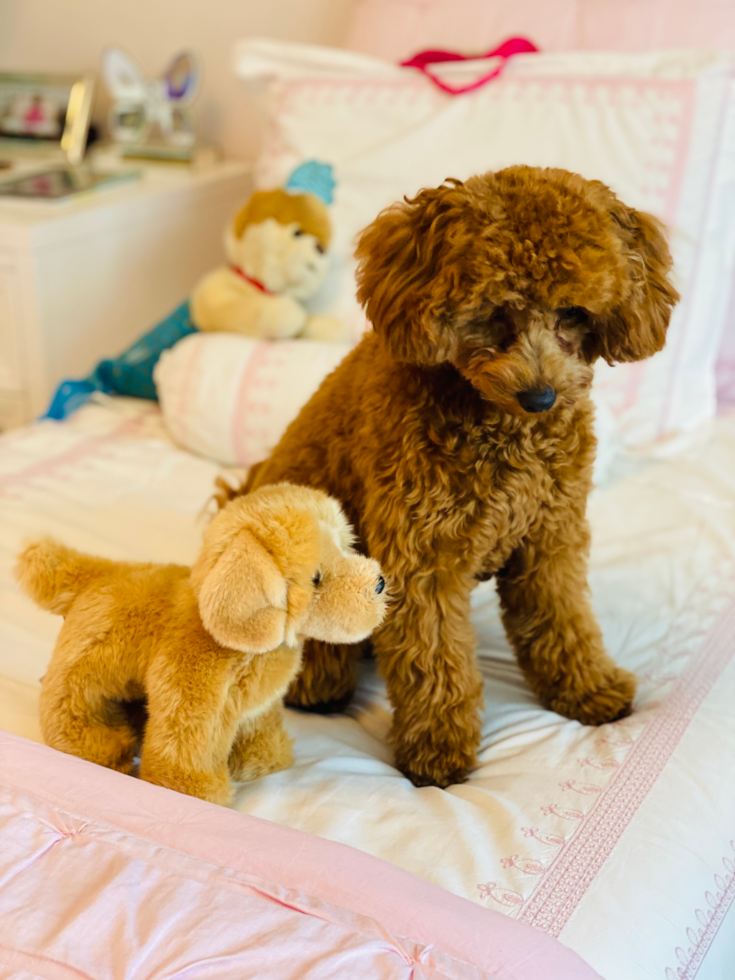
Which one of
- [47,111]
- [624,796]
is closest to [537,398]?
[624,796]

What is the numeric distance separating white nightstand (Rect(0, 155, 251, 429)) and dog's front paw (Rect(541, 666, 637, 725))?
1.47m

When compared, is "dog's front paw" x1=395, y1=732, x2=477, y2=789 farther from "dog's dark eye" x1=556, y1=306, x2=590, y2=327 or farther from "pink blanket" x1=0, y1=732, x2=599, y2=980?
"dog's dark eye" x1=556, y1=306, x2=590, y2=327

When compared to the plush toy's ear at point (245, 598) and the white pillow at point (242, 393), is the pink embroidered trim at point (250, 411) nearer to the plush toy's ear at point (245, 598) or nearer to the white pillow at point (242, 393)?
the white pillow at point (242, 393)

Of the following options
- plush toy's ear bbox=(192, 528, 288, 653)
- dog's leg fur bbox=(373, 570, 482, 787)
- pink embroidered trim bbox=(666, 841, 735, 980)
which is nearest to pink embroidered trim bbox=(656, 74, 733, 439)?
dog's leg fur bbox=(373, 570, 482, 787)

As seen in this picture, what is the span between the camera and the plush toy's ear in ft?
2.80

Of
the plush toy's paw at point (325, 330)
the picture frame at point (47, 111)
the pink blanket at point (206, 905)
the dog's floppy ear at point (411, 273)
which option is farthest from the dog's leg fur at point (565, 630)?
the picture frame at point (47, 111)

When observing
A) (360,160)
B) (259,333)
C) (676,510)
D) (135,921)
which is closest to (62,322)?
(259,333)

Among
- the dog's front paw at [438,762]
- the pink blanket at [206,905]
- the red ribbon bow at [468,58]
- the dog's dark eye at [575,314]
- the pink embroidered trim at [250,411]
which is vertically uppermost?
the red ribbon bow at [468,58]

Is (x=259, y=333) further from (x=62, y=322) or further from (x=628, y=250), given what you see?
(x=628, y=250)

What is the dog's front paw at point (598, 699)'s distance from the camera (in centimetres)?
118

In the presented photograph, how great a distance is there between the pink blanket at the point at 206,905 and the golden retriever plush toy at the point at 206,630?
8 cm

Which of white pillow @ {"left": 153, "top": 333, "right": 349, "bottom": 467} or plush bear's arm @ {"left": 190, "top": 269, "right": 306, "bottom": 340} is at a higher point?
plush bear's arm @ {"left": 190, "top": 269, "right": 306, "bottom": 340}

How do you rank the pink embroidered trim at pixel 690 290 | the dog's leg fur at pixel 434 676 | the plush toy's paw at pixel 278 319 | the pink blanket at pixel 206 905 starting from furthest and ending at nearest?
the plush toy's paw at pixel 278 319
the pink embroidered trim at pixel 690 290
the dog's leg fur at pixel 434 676
the pink blanket at pixel 206 905

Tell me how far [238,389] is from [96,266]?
2.50 feet
